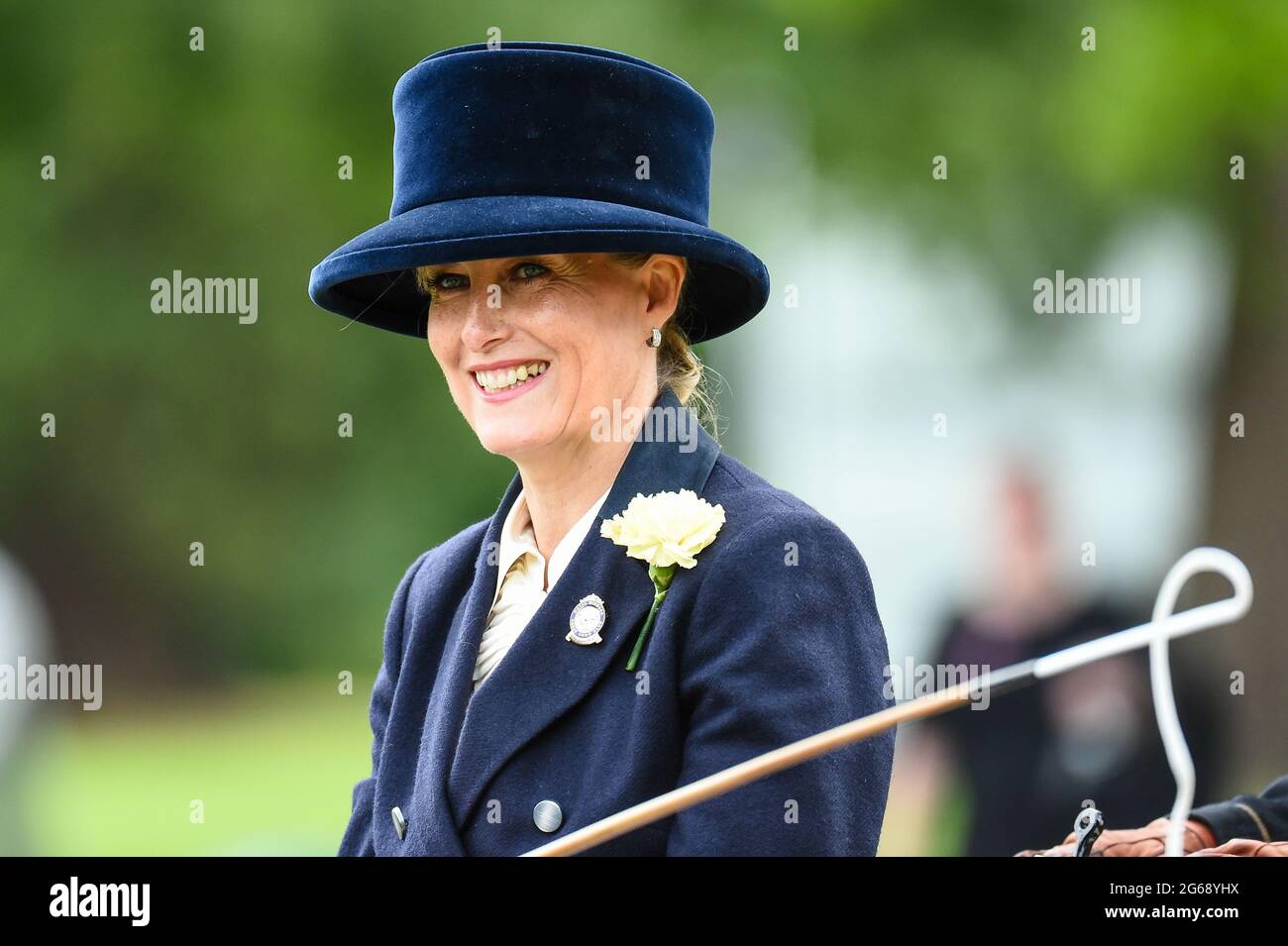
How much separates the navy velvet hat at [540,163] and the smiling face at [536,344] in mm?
85

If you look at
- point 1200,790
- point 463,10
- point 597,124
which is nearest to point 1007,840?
point 1200,790

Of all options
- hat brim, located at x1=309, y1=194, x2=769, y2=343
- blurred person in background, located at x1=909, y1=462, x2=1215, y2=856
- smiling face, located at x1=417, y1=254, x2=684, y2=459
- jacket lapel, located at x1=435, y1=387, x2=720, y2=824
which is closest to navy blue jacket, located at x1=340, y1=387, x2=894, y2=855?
jacket lapel, located at x1=435, y1=387, x2=720, y2=824

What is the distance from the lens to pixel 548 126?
2199mm

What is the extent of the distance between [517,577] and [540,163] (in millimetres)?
569

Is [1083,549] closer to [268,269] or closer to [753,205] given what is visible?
[753,205]

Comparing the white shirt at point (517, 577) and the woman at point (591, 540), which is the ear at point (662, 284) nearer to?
the woman at point (591, 540)

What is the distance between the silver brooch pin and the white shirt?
7 cm

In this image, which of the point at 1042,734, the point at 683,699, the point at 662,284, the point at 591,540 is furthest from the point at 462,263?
the point at 1042,734

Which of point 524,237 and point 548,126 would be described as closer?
point 524,237

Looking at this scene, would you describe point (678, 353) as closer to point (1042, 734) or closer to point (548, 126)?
point (548, 126)

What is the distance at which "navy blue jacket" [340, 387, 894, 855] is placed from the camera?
1953 mm

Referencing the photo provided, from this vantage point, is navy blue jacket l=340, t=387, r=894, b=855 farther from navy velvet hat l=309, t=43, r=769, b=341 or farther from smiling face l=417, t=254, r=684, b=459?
navy velvet hat l=309, t=43, r=769, b=341

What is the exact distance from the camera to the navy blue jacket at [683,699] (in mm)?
1953
